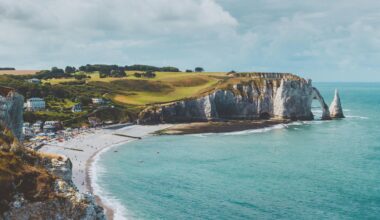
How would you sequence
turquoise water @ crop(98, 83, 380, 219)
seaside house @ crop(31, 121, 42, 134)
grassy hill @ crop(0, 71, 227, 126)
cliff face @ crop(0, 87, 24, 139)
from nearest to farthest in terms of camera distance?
1. cliff face @ crop(0, 87, 24, 139)
2. turquoise water @ crop(98, 83, 380, 219)
3. seaside house @ crop(31, 121, 42, 134)
4. grassy hill @ crop(0, 71, 227, 126)

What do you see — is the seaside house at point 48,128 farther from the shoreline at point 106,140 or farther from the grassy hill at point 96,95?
the grassy hill at point 96,95

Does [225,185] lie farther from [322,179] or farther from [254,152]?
[254,152]

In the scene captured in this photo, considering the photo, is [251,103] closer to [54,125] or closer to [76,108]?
[76,108]

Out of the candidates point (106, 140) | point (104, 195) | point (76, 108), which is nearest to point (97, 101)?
point (76, 108)

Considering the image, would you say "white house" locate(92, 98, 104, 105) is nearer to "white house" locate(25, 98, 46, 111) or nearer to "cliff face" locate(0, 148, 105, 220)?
"white house" locate(25, 98, 46, 111)

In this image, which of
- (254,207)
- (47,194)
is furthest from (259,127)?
(47,194)

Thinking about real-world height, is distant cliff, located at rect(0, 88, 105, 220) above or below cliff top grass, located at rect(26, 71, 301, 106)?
below

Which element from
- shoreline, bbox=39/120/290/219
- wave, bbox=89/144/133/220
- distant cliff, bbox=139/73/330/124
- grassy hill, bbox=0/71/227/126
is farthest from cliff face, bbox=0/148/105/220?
distant cliff, bbox=139/73/330/124

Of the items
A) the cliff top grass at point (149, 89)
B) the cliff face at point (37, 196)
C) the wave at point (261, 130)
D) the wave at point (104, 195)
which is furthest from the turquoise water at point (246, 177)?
the cliff top grass at point (149, 89)
